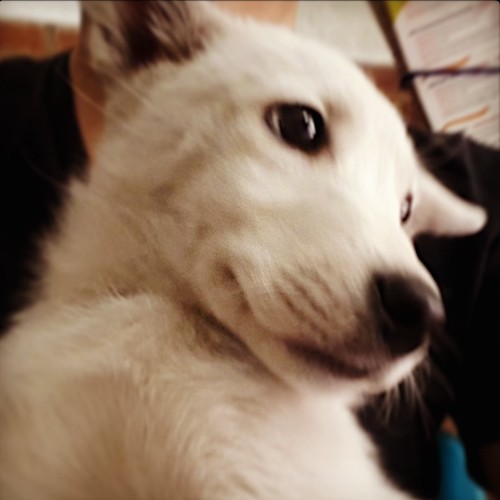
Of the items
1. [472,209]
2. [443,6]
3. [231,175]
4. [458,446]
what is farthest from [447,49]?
[458,446]

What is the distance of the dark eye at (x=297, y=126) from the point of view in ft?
1.22

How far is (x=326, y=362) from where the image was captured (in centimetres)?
29

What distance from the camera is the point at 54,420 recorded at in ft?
0.97

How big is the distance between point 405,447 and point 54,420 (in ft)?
1.13

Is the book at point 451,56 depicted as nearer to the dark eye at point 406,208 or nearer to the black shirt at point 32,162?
the dark eye at point 406,208

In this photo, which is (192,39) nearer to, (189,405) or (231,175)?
(231,175)

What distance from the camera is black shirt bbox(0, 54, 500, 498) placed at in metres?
0.46

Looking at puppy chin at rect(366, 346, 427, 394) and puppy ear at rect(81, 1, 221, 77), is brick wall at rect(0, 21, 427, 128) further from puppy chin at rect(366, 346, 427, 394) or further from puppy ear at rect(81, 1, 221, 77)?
puppy chin at rect(366, 346, 427, 394)

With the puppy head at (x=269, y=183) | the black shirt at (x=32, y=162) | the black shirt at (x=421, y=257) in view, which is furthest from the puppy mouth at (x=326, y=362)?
the black shirt at (x=32, y=162)

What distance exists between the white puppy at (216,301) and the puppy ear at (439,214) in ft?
0.33

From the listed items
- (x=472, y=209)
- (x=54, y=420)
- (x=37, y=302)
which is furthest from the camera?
(x=472, y=209)

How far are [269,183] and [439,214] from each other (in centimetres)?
24

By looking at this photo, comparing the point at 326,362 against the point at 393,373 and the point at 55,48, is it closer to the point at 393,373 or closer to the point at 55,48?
the point at 393,373

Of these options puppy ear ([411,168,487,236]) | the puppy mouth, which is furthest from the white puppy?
puppy ear ([411,168,487,236])
